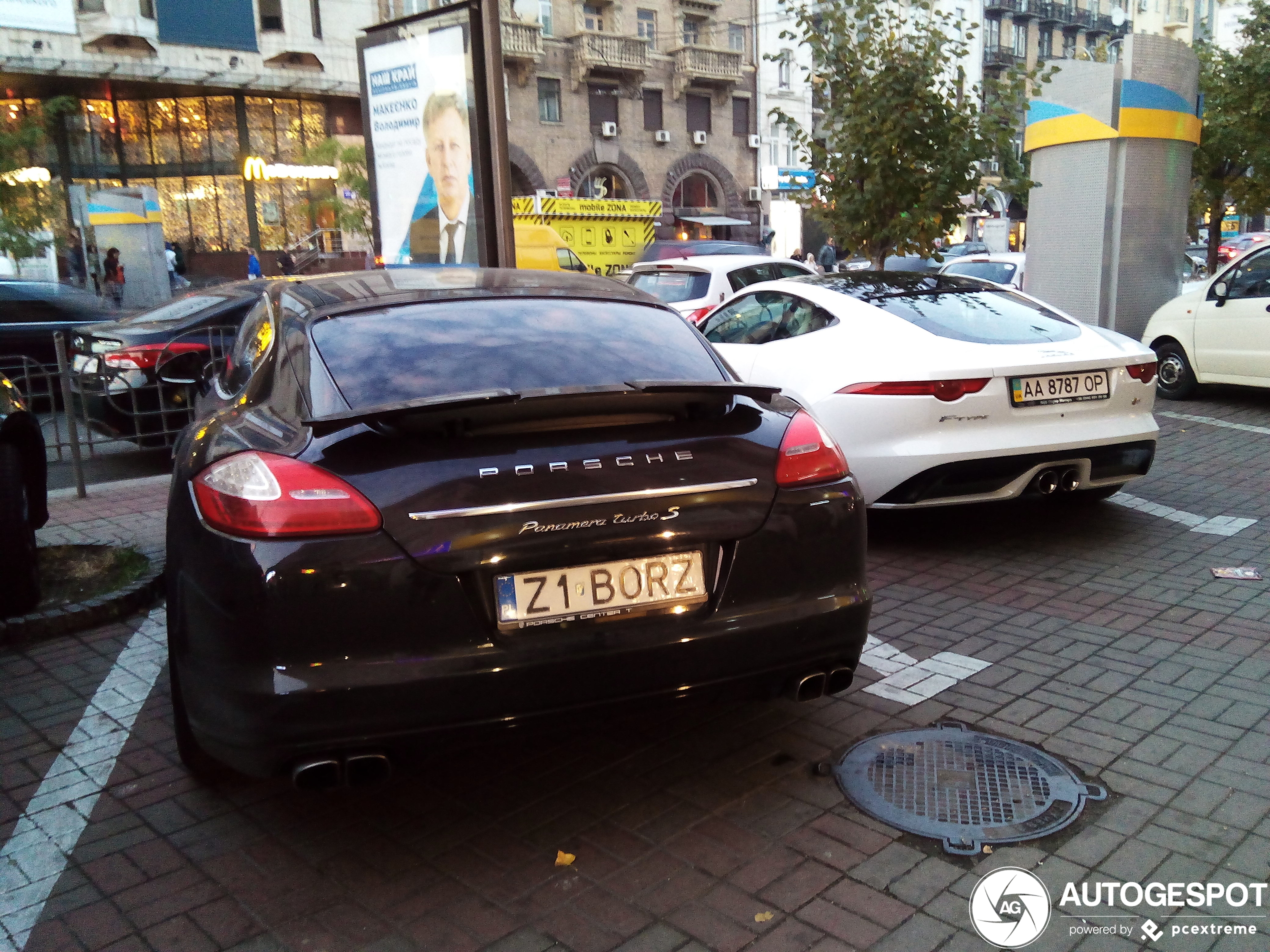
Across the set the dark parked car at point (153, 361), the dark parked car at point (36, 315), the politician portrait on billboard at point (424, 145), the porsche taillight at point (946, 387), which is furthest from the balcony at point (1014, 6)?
the porsche taillight at point (946, 387)

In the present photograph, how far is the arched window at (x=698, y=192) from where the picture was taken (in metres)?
48.8

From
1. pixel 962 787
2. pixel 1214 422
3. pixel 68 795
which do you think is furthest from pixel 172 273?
pixel 962 787

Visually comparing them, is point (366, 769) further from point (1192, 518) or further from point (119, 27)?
point (119, 27)

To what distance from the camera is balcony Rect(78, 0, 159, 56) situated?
32.5 meters

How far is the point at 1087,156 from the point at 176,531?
42.6 feet

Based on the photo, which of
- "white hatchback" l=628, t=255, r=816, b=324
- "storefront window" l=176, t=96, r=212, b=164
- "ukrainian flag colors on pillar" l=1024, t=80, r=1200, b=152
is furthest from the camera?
"storefront window" l=176, t=96, r=212, b=164

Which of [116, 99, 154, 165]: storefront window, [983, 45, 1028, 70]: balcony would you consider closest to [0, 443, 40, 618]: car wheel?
[116, 99, 154, 165]: storefront window

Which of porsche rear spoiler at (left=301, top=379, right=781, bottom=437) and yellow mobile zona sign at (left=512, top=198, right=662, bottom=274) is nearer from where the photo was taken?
porsche rear spoiler at (left=301, top=379, right=781, bottom=437)

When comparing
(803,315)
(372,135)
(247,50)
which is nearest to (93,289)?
(247,50)

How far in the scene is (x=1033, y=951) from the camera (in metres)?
2.56

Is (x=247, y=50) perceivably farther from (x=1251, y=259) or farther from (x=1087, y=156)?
(x=1251, y=259)

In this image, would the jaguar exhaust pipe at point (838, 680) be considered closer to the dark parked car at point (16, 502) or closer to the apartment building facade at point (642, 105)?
the dark parked car at point (16, 502)

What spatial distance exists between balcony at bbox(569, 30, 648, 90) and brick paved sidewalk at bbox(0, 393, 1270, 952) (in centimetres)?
4203

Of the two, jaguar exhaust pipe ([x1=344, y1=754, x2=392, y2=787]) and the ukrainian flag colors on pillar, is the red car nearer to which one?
the ukrainian flag colors on pillar
